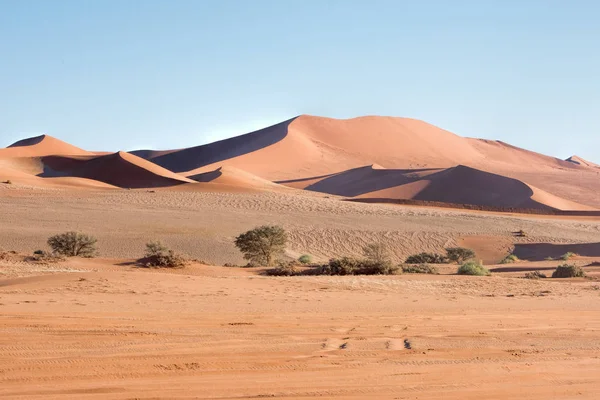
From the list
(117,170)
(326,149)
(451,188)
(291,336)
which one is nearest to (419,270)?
(291,336)

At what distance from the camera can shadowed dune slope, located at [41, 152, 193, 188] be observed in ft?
228

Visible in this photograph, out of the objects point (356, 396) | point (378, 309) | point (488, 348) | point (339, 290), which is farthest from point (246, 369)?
point (339, 290)

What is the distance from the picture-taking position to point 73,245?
90.1 feet

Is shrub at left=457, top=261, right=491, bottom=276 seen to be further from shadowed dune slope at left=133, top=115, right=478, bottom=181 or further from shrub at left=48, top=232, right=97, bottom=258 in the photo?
shadowed dune slope at left=133, top=115, right=478, bottom=181

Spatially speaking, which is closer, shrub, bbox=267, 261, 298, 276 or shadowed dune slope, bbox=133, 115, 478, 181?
shrub, bbox=267, 261, 298, 276

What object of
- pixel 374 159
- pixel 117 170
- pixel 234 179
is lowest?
pixel 234 179

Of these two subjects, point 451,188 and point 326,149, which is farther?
point 326,149

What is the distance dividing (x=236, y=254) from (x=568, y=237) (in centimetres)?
1978

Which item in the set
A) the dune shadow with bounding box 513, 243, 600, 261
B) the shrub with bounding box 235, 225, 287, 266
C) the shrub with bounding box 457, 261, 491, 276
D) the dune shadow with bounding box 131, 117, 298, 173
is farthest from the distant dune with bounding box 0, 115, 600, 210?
the shrub with bounding box 457, 261, 491, 276

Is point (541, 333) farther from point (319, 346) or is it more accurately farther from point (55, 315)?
point (55, 315)

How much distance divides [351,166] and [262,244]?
8875 centimetres

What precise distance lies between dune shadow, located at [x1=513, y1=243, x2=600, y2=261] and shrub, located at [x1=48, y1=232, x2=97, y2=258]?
18460mm

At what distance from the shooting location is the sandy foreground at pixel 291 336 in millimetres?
6352

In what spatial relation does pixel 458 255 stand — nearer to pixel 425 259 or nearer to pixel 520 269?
pixel 425 259
